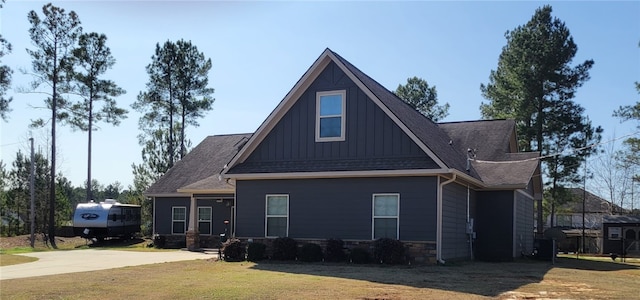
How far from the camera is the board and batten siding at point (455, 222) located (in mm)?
17453

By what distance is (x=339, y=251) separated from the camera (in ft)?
58.0

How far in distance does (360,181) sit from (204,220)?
11560mm

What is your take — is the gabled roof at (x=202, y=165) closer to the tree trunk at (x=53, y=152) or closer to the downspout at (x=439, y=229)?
the tree trunk at (x=53, y=152)

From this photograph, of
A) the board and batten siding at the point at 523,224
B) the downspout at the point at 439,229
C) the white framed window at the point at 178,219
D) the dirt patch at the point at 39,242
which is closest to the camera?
the downspout at the point at 439,229

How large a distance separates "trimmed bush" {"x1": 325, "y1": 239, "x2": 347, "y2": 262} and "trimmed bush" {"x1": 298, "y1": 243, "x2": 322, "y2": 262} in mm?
258

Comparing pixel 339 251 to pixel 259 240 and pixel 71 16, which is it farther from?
pixel 71 16

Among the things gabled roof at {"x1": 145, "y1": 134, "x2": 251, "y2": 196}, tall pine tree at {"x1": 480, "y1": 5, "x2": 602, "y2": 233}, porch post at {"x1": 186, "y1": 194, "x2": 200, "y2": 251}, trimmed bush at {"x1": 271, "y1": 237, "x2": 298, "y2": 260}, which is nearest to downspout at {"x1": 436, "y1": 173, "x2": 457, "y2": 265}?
trimmed bush at {"x1": 271, "y1": 237, "x2": 298, "y2": 260}

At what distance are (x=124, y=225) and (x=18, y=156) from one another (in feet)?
59.1

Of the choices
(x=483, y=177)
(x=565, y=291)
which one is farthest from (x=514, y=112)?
(x=565, y=291)

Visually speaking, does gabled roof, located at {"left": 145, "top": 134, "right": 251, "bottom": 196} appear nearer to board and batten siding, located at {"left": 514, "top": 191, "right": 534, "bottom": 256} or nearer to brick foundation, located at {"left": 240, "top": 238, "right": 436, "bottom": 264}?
brick foundation, located at {"left": 240, "top": 238, "right": 436, "bottom": 264}

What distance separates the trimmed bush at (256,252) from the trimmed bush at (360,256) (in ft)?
9.39

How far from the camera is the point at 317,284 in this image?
11.7 meters

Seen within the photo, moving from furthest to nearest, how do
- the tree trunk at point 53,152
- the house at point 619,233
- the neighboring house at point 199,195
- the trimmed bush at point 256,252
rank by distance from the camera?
the house at point 619,233, the tree trunk at point 53,152, the neighboring house at point 199,195, the trimmed bush at point 256,252

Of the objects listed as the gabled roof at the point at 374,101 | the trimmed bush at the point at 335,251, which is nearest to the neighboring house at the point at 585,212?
the gabled roof at the point at 374,101
